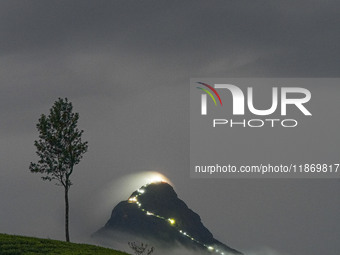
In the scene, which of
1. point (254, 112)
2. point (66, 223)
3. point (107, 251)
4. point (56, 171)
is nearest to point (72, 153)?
point (56, 171)

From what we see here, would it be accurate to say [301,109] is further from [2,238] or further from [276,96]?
[2,238]

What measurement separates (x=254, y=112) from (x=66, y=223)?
81.9ft

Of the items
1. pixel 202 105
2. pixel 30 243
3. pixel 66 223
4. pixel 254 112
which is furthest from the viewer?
pixel 202 105

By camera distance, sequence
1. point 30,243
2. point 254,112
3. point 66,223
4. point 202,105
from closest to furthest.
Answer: point 30,243 < point 66,223 < point 254,112 < point 202,105

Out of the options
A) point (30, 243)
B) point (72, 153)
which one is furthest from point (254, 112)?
point (30, 243)

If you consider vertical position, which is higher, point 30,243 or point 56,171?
point 56,171

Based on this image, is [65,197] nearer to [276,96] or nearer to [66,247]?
[66,247]

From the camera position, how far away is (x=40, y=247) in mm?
43656

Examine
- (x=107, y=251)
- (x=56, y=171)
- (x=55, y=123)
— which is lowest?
(x=107, y=251)

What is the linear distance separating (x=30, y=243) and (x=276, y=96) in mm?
35789

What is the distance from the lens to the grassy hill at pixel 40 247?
4121 cm

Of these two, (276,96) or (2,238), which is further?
(276,96)

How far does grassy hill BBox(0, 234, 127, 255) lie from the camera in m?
41.2

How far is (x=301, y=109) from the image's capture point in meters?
69.4
